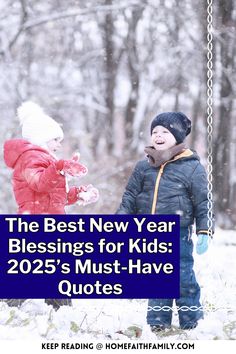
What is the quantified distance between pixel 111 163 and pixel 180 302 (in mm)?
5136

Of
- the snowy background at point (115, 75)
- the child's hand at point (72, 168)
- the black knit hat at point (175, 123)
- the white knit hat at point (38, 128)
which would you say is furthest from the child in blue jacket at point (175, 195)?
the snowy background at point (115, 75)

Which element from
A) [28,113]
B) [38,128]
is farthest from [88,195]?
[28,113]

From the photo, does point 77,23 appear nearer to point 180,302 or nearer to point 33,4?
point 33,4

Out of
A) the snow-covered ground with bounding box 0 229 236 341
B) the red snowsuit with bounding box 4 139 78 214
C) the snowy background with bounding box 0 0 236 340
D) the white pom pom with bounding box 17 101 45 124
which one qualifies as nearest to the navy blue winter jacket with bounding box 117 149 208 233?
the red snowsuit with bounding box 4 139 78 214

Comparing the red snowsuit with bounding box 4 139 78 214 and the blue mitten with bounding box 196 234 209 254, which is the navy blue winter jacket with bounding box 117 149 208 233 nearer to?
the blue mitten with bounding box 196 234 209 254

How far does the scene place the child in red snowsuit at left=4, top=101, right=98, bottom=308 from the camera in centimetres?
355

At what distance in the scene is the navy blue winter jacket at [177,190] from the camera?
3.39m

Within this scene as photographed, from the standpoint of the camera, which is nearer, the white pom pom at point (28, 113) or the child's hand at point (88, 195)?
the child's hand at point (88, 195)

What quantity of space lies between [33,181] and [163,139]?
766 mm

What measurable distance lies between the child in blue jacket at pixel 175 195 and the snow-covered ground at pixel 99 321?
116 millimetres

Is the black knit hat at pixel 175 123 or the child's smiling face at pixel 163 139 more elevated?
the black knit hat at pixel 175 123

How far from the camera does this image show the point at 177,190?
3.39m

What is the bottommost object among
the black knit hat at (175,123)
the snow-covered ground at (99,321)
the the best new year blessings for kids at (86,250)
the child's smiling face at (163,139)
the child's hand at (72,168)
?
the snow-covered ground at (99,321)

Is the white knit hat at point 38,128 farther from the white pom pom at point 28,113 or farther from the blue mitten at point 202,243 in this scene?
the blue mitten at point 202,243
